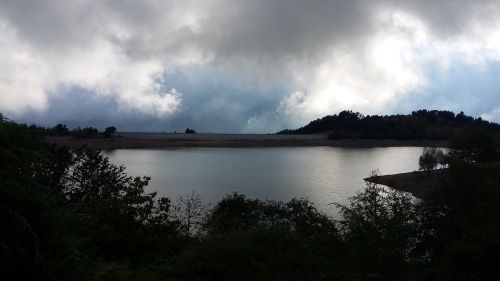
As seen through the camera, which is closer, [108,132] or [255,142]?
[108,132]

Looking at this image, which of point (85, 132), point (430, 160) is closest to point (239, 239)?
point (430, 160)

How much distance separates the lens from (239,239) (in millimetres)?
10055

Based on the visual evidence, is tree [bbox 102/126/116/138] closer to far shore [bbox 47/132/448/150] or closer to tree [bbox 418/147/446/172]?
far shore [bbox 47/132/448/150]

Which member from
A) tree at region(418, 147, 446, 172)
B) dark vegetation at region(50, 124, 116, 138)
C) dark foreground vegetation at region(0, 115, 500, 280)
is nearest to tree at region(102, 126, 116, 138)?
dark vegetation at region(50, 124, 116, 138)

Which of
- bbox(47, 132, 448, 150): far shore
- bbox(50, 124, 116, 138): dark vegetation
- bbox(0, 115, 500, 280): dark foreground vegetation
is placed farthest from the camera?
bbox(47, 132, 448, 150): far shore

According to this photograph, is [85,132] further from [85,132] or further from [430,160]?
[430,160]

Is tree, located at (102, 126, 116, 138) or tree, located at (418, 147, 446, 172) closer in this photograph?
tree, located at (418, 147, 446, 172)

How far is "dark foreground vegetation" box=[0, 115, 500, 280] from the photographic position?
3623 mm

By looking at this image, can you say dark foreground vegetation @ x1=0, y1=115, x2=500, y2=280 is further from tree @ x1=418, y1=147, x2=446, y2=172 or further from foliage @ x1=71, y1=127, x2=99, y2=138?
foliage @ x1=71, y1=127, x2=99, y2=138

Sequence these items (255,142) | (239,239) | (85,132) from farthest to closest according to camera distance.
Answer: (255,142) < (85,132) < (239,239)

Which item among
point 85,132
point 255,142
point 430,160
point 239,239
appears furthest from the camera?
point 255,142

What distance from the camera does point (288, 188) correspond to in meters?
41.5

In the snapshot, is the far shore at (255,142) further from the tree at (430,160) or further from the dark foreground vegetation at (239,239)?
the dark foreground vegetation at (239,239)

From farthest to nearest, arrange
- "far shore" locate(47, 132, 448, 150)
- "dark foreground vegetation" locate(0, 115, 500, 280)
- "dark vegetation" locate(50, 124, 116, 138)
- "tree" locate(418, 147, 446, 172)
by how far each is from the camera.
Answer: "far shore" locate(47, 132, 448, 150), "dark vegetation" locate(50, 124, 116, 138), "tree" locate(418, 147, 446, 172), "dark foreground vegetation" locate(0, 115, 500, 280)
